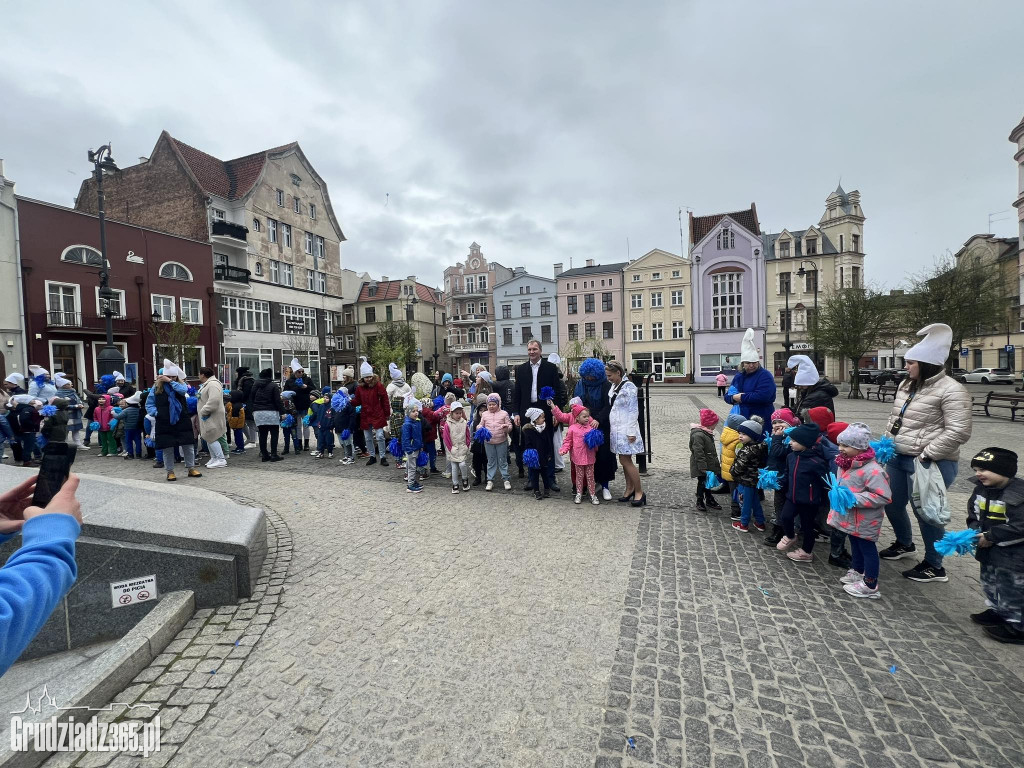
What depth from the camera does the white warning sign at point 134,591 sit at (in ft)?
11.5

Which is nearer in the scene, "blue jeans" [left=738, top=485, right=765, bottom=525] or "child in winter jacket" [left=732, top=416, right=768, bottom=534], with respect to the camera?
"child in winter jacket" [left=732, top=416, right=768, bottom=534]

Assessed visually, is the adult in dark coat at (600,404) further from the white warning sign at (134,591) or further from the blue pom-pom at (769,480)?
the white warning sign at (134,591)

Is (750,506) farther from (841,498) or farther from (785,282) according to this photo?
(785,282)

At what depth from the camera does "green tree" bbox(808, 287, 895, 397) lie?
24.9m

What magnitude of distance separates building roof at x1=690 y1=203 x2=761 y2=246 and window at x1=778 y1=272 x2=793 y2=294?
5145mm

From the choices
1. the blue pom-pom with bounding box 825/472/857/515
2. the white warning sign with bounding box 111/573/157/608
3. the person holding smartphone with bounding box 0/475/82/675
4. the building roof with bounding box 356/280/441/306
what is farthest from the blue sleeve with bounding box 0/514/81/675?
the building roof with bounding box 356/280/441/306

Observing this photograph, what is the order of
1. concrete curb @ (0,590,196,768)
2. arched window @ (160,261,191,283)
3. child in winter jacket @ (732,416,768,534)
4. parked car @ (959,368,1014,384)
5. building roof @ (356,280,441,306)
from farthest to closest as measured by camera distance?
building roof @ (356,280,441,306)
parked car @ (959,368,1014,384)
arched window @ (160,261,191,283)
child in winter jacket @ (732,416,768,534)
concrete curb @ (0,590,196,768)

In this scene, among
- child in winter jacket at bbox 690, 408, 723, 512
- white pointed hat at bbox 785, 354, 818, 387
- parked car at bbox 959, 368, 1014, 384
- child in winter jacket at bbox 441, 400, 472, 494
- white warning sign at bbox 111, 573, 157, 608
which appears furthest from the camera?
parked car at bbox 959, 368, 1014, 384

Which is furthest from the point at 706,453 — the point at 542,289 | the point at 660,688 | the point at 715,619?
the point at 542,289

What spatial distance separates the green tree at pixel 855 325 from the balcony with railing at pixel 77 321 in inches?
1485

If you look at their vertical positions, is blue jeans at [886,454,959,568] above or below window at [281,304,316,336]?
below

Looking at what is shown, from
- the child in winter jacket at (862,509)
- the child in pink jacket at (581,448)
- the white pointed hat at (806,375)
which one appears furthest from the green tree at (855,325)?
the child in winter jacket at (862,509)

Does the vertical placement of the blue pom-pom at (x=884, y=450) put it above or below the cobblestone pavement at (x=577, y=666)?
above

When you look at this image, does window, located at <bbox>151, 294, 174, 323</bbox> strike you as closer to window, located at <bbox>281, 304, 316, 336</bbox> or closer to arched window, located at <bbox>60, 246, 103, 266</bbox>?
arched window, located at <bbox>60, 246, 103, 266</bbox>
